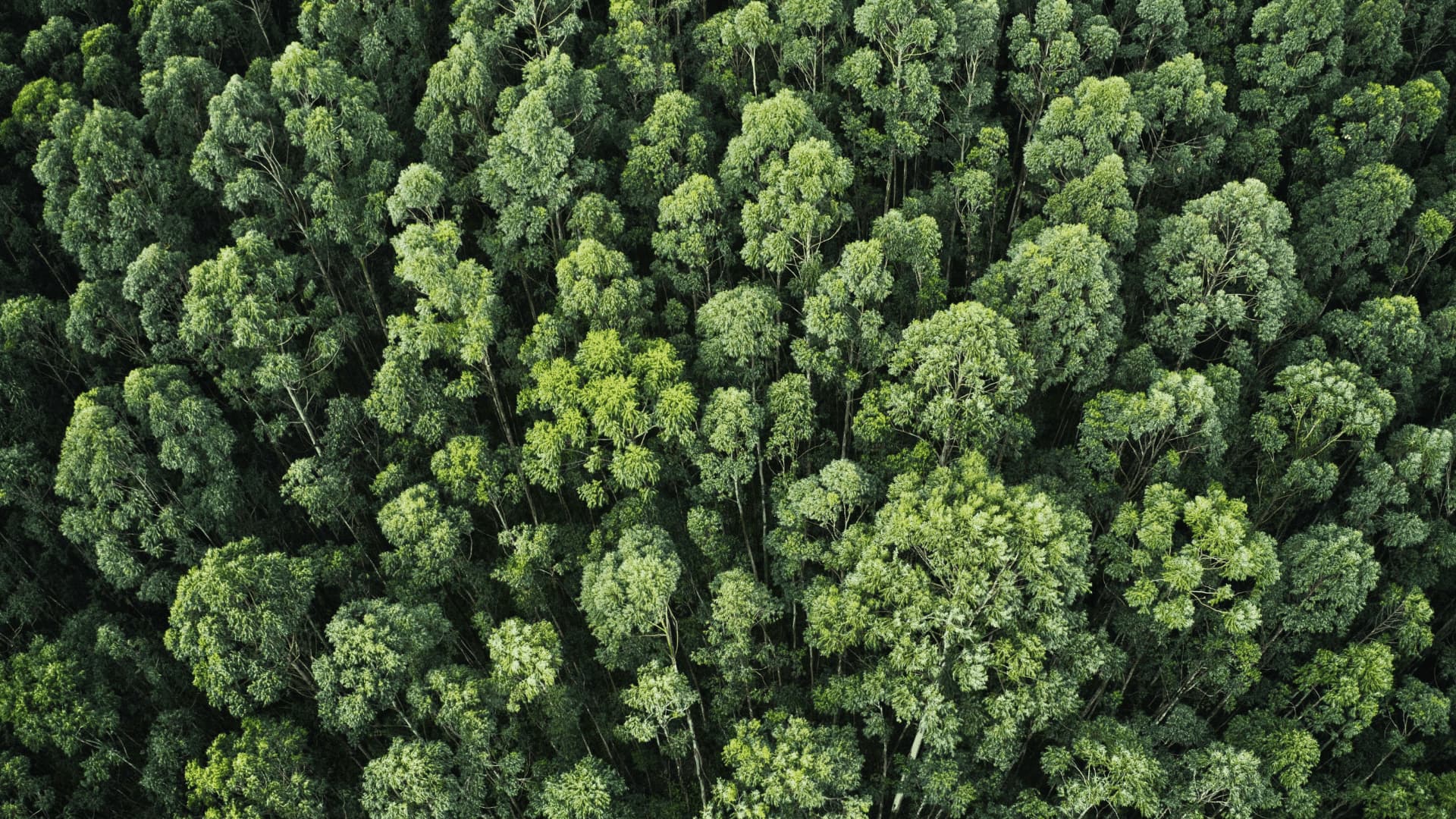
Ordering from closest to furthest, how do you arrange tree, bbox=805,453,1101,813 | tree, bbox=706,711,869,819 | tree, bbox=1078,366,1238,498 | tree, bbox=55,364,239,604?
tree, bbox=805,453,1101,813 → tree, bbox=706,711,869,819 → tree, bbox=1078,366,1238,498 → tree, bbox=55,364,239,604

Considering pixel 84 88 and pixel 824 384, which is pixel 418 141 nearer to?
pixel 84 88

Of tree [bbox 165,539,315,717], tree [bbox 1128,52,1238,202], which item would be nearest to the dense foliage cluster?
tree [bbox 165,539,315,717]

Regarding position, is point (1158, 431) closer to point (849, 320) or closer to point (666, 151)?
point (849, 320)

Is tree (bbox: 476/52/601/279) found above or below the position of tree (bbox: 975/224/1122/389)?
above

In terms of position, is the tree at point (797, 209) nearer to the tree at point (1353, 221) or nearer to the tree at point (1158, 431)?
the tree at point (1158, 431)

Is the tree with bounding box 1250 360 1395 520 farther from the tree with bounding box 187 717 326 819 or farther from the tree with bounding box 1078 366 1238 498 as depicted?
the tree with bounding box 187 717 326 819

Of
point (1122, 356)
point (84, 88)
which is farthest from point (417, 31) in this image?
point (1122, 356)

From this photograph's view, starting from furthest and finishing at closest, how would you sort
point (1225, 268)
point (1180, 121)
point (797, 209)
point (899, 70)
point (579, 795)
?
1. point (1180, 121)
2. point (899, 70)
3. point (1225, 268)
4. point (797, 209)
5. point (579, 795)

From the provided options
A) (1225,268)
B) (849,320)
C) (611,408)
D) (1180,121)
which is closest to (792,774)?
(611,408)
